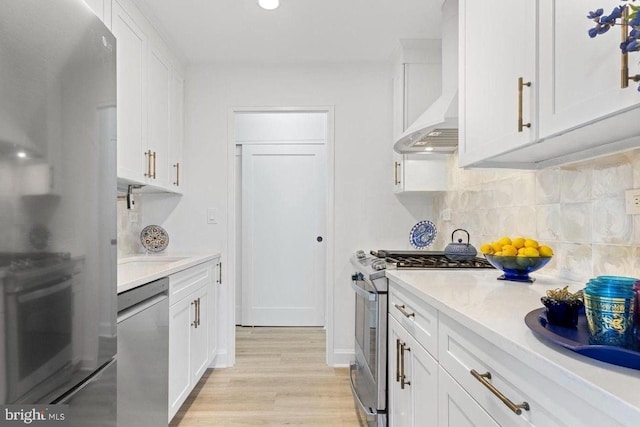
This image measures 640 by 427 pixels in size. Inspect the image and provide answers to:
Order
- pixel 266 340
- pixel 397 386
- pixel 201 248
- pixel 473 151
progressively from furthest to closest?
pixel 266 340 → pixel 201 248 → pixel 397 386 → pixel 473 151

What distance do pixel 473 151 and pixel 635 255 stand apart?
65 cm

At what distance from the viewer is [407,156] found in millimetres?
3023

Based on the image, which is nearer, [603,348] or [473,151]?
[603,348]

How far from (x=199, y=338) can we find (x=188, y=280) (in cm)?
49

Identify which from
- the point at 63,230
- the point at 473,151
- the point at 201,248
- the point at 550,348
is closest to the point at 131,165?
the point at 201,248

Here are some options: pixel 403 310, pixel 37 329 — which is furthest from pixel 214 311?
pixel 37 329

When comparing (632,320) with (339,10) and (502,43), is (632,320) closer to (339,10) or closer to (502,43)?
(502,43)

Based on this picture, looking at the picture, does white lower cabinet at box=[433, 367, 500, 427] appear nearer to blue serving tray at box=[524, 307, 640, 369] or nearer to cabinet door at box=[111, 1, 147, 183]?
blue serving tray at box=[524, 307, 640, 369]

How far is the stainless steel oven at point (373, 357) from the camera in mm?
2029

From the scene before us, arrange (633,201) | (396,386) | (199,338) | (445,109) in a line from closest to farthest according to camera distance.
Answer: (633,201), (396,386), (445,109), (199,338)

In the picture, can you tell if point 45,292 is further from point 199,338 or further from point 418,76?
point 418,76

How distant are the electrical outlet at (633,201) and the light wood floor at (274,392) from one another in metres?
1.79

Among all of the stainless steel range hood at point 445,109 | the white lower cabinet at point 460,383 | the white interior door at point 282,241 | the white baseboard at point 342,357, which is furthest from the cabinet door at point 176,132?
the white lower cabinet at point 460,383

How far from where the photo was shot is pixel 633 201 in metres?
1.30
